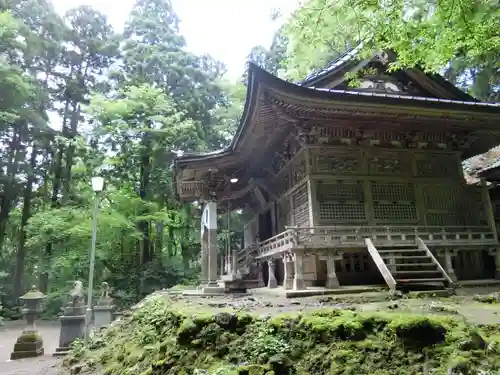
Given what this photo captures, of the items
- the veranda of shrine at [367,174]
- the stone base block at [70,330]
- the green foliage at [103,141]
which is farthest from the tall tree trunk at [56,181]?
the veranda of shrine at [367,174]

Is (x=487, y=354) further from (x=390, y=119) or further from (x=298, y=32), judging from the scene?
(x=390, y=119)

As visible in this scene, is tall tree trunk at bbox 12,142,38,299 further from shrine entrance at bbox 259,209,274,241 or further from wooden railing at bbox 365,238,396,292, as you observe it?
wooden railing at bbox 365,238,396,292

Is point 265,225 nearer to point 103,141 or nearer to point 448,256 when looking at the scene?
point 448,256

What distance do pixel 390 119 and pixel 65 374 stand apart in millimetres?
11147

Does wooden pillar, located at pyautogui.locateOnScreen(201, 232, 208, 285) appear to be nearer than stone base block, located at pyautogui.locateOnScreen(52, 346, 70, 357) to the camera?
No

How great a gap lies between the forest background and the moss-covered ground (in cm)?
1102

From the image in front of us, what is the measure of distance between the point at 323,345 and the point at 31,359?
1144 cm

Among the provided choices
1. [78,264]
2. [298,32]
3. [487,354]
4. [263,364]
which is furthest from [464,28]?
[78,264]

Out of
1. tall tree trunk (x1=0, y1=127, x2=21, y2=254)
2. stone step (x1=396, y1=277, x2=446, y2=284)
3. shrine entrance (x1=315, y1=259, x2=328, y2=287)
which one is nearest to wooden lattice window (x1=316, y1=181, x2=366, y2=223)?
shrine entrance (x1=315, y1=259, x2=328, y2=287)

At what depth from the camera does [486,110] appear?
10.5 m

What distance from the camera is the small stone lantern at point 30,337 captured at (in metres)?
11.7

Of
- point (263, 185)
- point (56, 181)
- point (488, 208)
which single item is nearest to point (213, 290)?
point (263, 185)

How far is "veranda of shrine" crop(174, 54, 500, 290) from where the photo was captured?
31.1 feet

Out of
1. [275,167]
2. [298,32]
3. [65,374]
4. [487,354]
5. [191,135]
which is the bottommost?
[65,374]
